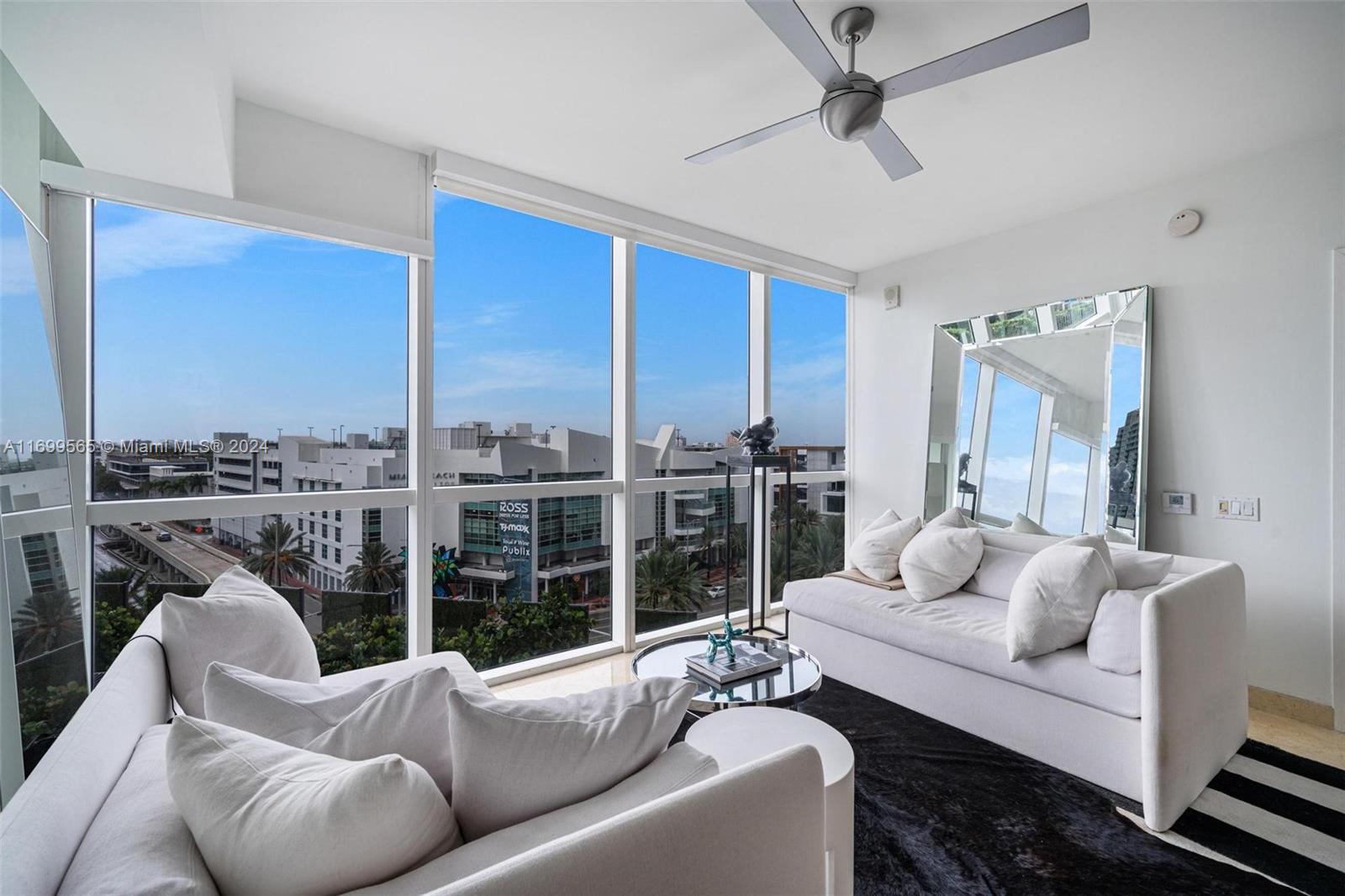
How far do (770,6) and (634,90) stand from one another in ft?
3.12

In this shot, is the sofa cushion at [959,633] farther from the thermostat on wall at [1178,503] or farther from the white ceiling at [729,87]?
the white ceiling at [729,87]

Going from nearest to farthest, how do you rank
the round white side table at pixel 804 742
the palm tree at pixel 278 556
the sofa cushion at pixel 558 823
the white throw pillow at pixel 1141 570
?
the sofa cushion at pixel 558 823, the round white side table at pixel 804 742, the white throw pillow at pixel 1141 570, the palm tree at pixel 278 556

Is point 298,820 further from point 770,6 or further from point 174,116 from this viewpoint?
point 174,116

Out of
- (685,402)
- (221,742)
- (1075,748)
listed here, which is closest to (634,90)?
(685,402)

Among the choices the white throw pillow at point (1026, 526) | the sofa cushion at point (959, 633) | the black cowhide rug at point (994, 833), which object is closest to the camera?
the black cowhide rug at point (994, 833)

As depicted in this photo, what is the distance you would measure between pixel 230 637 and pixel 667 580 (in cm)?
272

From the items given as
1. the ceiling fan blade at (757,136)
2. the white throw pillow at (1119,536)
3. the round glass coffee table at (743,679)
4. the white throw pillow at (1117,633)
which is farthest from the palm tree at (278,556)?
the white throw pillow at (1119,536)

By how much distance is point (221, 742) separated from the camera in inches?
36.1

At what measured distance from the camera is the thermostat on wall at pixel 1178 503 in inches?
125

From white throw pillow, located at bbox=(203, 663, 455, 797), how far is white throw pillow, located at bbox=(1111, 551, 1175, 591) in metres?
A: 2.54

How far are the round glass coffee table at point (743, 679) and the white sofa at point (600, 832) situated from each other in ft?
2.65

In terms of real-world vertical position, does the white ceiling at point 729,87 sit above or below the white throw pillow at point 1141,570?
above

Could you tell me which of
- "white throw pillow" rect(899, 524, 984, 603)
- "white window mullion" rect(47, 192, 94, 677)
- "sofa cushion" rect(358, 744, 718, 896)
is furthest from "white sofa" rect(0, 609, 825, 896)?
"white throw pillow" rect(899, 524, 984, 603)

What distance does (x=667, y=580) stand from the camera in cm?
402
